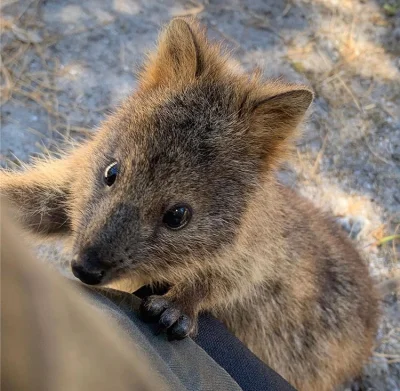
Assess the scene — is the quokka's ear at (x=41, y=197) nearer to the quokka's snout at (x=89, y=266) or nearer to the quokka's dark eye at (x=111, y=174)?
the quokka's dark eye at (x=111, y=174)

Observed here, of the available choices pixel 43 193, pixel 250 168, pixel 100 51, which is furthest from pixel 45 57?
pixel 250 168

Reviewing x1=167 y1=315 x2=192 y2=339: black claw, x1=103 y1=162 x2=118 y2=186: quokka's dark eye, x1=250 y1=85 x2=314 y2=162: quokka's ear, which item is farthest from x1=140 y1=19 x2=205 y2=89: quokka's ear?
x1=167 y1=315 x2=192 y2=339: black claw

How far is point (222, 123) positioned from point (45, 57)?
104 inches

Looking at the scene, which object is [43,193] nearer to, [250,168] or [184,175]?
[184,175]

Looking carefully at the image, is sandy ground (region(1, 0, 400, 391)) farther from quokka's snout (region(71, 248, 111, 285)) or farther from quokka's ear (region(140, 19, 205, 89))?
quokka's snout (region(71, 248, 111, 285))

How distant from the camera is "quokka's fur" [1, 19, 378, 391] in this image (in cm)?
205

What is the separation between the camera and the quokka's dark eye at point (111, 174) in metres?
2.12

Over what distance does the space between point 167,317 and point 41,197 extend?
3.09 feet

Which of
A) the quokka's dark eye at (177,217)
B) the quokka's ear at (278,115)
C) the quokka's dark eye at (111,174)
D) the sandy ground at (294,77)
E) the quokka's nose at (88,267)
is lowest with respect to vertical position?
the sandy ground at (294,77)

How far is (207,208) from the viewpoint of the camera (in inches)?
85.0

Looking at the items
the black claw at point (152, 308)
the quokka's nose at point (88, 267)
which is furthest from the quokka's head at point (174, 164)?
the black claw at point (152, 308)

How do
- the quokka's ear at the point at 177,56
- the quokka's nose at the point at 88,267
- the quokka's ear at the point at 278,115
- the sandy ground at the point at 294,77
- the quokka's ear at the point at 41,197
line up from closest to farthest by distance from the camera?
the quokka's nose at the point at 88,267
the quokka's ear at the point at 278,115
the quokka's ear at the point at 177,56
the quokka's ear at the point at 41,197
the sandy ground at the point at 294,77

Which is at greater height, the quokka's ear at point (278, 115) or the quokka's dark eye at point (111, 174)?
the quokka's ear at point (278, 115)

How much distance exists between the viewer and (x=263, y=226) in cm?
244
